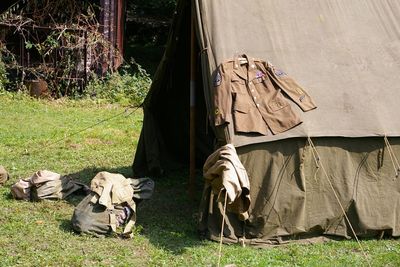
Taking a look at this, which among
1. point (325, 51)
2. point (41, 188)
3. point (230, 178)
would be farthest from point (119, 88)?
point (230, 178)

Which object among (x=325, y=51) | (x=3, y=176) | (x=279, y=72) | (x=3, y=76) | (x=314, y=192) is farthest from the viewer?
(x=3, y=76)

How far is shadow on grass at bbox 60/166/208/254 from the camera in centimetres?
622

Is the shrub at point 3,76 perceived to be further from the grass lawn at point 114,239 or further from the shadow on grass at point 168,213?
the shadow on grass at point 168,213

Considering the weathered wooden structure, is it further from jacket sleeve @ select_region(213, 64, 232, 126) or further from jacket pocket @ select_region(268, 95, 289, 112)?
jacket pocket @ select_region(268, 95, 289, 112)

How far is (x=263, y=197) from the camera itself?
241 inches

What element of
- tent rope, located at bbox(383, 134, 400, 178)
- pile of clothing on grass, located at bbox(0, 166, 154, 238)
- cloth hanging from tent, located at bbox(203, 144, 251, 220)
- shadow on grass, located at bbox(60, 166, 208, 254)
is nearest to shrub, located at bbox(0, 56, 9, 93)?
shadow on grass, located at bbox(60, 166, 208, 254)

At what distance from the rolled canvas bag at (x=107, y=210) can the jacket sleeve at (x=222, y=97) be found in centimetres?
117

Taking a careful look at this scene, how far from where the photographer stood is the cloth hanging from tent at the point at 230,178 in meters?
5.51

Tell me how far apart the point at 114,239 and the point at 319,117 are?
2.24 m

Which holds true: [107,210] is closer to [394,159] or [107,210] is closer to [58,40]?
[394,159]

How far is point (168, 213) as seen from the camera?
23.3 feet

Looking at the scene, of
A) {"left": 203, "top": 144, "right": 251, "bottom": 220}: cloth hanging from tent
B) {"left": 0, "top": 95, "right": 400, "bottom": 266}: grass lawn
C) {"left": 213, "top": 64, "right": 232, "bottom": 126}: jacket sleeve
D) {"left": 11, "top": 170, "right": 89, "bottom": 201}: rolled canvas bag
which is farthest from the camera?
{"left": 11, "top": 170, "right": 89, "bottom": 201}: rolled canvas bag

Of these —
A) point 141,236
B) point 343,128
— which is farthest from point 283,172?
point 141,236

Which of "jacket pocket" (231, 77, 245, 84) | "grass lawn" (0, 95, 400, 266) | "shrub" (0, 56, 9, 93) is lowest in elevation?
"grass lawn" (0, 95, 400, 266)
